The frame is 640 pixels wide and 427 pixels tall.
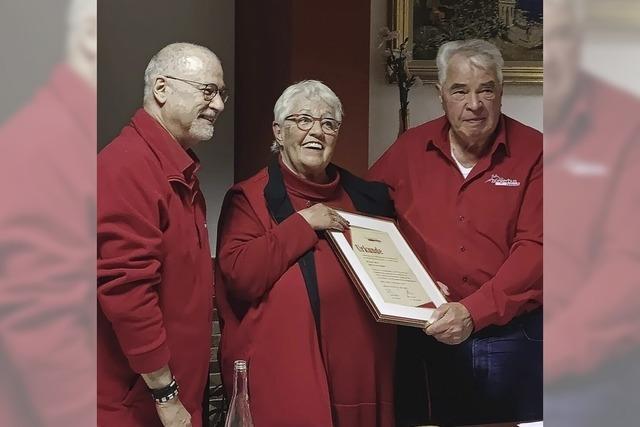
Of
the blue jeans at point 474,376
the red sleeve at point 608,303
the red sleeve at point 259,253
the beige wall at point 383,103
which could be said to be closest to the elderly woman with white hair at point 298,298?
the red sleeve at point 259,253

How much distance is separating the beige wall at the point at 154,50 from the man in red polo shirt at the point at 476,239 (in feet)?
4.60

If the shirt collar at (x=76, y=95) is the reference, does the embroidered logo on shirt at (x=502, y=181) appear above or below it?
below

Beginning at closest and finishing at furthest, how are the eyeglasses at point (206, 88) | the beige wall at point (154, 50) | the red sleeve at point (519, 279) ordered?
the eyeglasses at point (206, 88)
the red sleeve at point (519, 279)
the beige wall at point (154, 50)

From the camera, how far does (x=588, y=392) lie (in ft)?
4.86

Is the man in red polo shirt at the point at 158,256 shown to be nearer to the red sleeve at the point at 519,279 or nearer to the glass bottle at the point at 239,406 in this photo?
the glass bottle at the point at 239,406

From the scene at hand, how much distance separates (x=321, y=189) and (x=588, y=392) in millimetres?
1048

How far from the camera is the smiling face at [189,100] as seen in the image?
2.06 metres

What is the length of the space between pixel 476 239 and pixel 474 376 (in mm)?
369

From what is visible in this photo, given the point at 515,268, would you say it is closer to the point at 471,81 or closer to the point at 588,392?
the point at 471,81

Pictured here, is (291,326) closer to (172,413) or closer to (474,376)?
(172,413)

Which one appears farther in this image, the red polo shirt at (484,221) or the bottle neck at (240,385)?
the red polo shirt at (484,221)

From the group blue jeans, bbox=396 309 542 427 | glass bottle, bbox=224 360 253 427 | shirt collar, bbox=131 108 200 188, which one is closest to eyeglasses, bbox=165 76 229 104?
shirt collar, bbox=131 108 200 188

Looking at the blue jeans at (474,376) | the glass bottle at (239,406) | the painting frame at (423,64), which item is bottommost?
the blue jeans at (474,376)

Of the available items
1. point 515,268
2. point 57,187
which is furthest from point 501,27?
point 57,187
